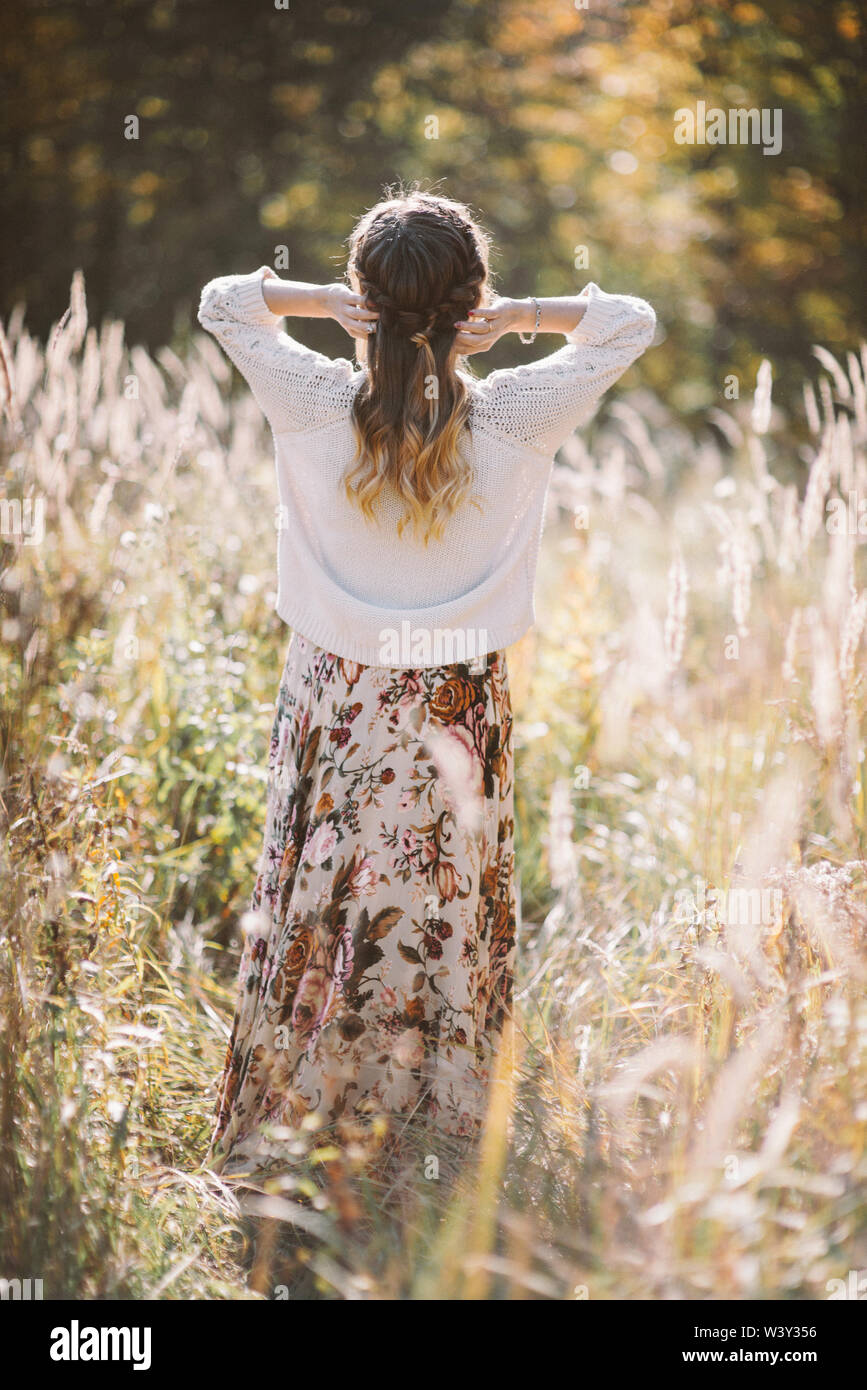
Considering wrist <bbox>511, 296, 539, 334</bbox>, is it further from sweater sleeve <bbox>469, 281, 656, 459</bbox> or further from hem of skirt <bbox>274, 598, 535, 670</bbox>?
hem of skirt <bbox>274, 598, 535, 670</bbox>

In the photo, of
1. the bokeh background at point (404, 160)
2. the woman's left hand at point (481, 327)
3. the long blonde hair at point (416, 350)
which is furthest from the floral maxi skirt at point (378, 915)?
the bokeh background at point (404, 160)

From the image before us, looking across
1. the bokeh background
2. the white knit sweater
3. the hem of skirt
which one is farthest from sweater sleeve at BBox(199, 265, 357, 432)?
the bokeh background

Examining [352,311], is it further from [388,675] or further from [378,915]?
[378,915]

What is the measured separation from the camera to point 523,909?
280 centimetres

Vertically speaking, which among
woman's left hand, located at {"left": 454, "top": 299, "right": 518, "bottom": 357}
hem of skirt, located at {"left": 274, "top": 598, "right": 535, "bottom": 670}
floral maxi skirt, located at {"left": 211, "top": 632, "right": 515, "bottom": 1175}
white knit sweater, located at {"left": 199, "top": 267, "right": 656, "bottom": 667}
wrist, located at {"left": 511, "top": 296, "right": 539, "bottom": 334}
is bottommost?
floral maxi skirt, located at {"left": 211, "top": 632, "right": 515, "bottom": 1175}

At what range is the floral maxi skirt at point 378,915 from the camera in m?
1.83

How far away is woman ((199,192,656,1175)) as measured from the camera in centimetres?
177

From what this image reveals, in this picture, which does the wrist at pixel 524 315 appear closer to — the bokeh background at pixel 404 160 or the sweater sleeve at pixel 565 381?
the sweater sleeve at pixel 565 381

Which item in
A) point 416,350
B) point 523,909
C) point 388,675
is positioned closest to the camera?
point 416,350

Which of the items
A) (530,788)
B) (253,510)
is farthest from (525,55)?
(530,788)

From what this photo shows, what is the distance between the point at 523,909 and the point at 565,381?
4.79 ft

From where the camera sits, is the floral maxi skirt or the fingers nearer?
the fingers

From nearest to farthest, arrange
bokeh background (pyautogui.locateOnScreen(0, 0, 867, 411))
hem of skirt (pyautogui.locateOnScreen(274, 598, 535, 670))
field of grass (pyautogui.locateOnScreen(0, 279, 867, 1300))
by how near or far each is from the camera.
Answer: field of grass (pyautogui.locateOnScreen(0, 279, 867, 1300)), hem of skirt (pyautogui.locateOnScreen(274, 598, 535, 670)), bokeh background (pyautogui.locateOnScreen(0, 0, 867, 411))

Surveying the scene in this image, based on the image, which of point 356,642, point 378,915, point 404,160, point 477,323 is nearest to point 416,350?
point 477,323
